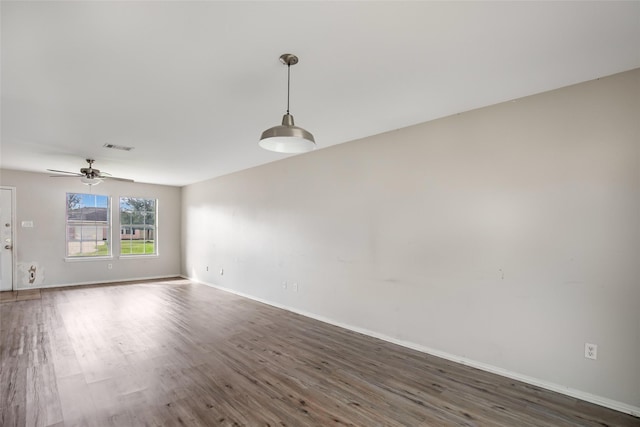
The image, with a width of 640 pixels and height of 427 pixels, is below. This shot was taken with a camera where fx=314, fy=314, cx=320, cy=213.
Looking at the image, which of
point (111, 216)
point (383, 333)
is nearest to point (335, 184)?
point (383, 333)

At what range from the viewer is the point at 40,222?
264 inches

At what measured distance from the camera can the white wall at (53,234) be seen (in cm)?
652

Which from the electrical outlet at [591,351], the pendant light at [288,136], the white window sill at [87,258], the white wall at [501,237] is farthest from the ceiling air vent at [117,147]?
the electrical outlet at [591,351]

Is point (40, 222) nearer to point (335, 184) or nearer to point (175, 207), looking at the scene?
point (175, 207)

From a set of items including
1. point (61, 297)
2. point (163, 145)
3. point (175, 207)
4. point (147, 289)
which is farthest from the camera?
point (175, 207)

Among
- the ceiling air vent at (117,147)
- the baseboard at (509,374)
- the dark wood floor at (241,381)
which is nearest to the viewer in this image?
the dark wood floor at (241,381)

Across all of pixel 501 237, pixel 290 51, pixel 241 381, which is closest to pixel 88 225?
pixel 241 381

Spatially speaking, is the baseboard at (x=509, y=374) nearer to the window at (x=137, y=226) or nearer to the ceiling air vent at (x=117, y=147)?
the ceiling air vent at (x=117, y=147)

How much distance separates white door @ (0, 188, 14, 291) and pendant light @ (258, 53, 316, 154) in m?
7.16

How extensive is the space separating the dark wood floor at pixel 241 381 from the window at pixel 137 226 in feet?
11.6

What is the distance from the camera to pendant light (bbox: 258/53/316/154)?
7.06ft

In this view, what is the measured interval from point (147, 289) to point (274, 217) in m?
3.59

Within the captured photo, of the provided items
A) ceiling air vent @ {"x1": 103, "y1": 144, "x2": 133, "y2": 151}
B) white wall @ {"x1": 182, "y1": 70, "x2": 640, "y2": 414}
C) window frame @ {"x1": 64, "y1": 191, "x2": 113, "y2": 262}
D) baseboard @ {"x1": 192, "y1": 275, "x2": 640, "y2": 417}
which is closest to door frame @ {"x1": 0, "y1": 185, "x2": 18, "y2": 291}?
window frame @ {"x1": 64, "y1": 191, "x2": 113, "y2": 262}

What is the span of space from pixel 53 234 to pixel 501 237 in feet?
27.8
